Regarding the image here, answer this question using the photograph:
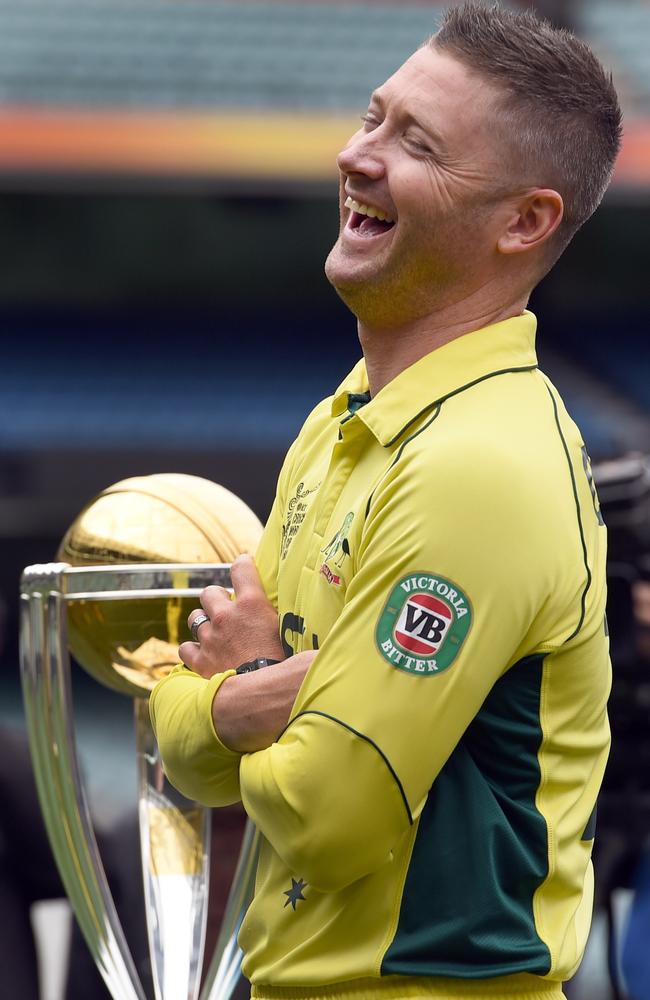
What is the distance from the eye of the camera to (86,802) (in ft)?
5.23

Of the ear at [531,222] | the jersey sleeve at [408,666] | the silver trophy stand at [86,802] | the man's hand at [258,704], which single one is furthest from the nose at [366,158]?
the silver trophy stand at [86,802]

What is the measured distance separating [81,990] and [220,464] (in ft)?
19.7

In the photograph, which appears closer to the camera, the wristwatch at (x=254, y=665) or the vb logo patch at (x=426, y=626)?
the vb logo patch at (x=426, y=626)

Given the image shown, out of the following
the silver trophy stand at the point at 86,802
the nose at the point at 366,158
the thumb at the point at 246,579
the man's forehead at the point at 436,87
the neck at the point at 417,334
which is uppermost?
the man's forehead at the point at 436,87

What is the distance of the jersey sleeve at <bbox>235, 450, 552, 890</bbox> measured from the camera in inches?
40.4

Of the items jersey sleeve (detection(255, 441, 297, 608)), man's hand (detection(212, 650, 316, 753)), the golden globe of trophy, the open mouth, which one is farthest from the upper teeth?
the golden globe of trophy

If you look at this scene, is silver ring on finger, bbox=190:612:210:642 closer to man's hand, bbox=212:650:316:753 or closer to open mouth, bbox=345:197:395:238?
man's hand, bbox=212:650:316:753

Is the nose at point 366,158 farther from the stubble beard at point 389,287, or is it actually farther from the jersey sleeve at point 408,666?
the jersey sleeve at point 408,666

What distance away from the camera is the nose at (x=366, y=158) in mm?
1205

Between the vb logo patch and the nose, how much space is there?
14.6 inches

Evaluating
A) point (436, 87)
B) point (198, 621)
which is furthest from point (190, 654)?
point (436, 87)

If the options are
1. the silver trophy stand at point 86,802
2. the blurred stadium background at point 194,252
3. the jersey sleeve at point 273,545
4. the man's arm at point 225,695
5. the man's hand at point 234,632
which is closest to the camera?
the man's arm at point 225,695

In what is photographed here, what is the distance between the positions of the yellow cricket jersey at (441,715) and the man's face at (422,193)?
63 mm

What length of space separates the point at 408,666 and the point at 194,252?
9.95 metres
